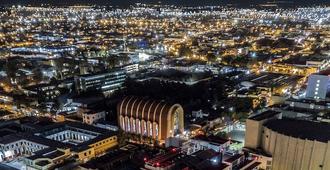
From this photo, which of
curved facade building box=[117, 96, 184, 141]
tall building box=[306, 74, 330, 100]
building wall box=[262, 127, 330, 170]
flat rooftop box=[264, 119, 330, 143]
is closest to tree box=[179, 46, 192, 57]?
tall building box=[306, 74, 330, 100]

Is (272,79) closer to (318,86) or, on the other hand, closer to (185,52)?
(318,86)

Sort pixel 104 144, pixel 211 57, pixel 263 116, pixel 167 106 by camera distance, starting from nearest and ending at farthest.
Result: pixel 263 116
pixel 104 144
pixel 167 106
pixel 211 57

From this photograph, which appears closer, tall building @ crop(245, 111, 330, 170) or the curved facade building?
tall building @ crop(245, 111, 330, 170)

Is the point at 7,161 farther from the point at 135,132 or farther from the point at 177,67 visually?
the point at 177,67

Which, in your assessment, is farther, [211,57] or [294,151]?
[211,57]

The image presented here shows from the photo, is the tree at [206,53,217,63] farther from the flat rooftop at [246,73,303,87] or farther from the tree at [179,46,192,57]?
the flat rooftop at [246,73,303,87]

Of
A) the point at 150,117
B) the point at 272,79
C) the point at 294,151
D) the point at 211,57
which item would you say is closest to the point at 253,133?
the point at 294,151

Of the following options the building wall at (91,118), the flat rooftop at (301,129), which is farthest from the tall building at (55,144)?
the flat rooftop at (301,129)
